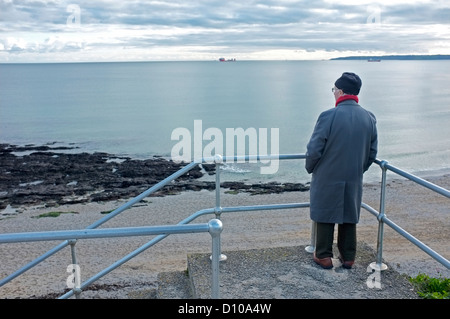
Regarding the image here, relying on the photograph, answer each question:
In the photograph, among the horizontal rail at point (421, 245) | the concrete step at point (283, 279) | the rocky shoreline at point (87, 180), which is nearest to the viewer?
the horizontal rail at point (421, 245)

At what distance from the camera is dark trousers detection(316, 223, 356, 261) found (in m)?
4.28

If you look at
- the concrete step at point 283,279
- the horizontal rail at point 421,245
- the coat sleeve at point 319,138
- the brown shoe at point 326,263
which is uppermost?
the coat sleeve at point 319,138

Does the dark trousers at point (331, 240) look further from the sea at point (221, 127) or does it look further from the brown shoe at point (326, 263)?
the sea at point (221, 127)

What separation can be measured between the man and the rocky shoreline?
15.6m

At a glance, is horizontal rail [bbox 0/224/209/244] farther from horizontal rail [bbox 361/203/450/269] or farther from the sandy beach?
the sandy beach

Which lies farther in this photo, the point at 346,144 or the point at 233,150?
the point at 233,150

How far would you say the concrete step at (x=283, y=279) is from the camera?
3.92 metres

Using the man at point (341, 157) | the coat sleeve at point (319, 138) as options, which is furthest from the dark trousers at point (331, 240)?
the coat sleeve at point (319, 138)

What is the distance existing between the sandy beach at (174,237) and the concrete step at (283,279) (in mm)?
4764

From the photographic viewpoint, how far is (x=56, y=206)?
17797 millimetres
